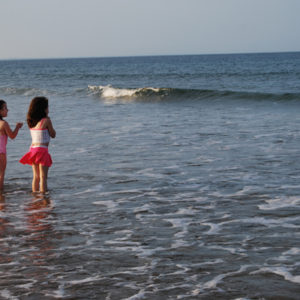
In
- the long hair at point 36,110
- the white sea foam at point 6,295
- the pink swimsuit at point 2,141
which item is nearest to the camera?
the white sea foam at point 6,295

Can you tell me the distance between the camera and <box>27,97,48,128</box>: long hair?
7363mm

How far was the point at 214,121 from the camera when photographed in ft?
53.3

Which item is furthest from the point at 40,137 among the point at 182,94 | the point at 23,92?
the point at 23,92

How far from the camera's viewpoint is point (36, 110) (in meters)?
7.41

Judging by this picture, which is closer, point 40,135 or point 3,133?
point 40,135

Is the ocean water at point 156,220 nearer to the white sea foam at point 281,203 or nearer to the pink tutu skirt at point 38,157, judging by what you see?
the white sea foam at point 281,203

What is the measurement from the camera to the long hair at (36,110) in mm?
7363

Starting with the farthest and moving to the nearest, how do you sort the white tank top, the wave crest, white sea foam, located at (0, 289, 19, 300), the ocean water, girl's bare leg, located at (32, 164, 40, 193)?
the wave crest < girl's bare leg, located at (32, 164, 40, 193) < the white tank top < the ocean water < white sea foam, located at (0, 289, 19, 300)

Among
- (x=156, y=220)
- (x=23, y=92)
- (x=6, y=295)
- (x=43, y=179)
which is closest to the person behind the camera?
(x=6, y=295)

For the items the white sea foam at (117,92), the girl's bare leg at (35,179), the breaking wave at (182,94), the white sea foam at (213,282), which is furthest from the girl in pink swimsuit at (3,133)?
the white sea foam at (117,92)

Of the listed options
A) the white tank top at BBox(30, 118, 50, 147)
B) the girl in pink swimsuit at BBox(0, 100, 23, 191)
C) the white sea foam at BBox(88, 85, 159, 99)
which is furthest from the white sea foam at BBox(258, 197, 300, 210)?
the white sea foam at BBox(88, 85, 159, 99)

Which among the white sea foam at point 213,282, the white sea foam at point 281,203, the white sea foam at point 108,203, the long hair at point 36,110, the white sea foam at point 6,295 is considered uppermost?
the long hair at point 36,110

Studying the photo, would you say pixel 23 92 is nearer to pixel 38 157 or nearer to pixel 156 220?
pixel 38 157

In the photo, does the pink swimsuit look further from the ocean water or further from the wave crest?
the wave crest
